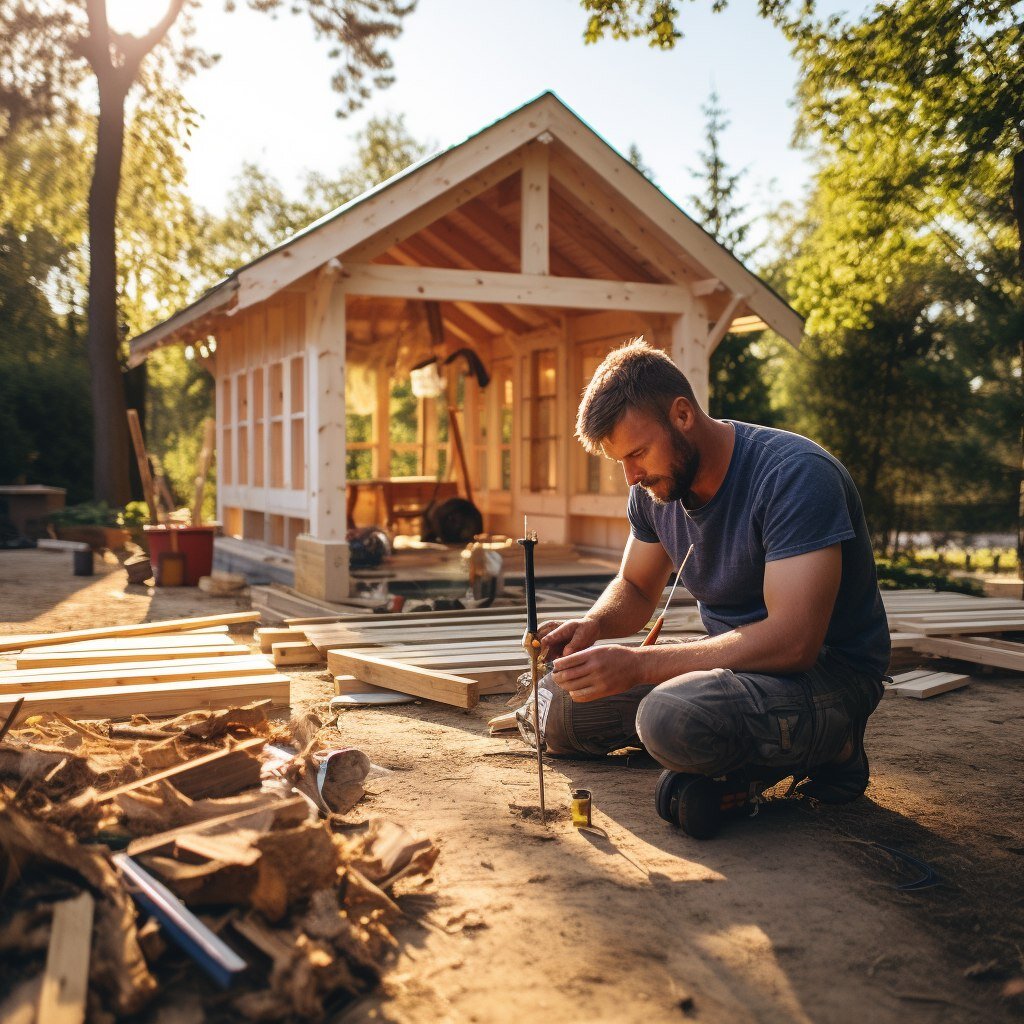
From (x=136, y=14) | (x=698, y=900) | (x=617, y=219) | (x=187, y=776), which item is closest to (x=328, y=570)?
(x=617, y=219)

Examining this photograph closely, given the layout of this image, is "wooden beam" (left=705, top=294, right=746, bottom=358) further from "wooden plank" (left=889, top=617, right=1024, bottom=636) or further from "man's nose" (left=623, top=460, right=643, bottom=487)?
"man's nose" (left=623, top=460, right=643, bottom=487)

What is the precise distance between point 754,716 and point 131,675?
3.09 m

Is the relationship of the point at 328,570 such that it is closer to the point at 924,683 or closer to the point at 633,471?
the point at 924,683

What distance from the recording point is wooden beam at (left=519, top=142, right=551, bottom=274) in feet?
31.6

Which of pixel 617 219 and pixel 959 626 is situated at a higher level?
pixel 617 219

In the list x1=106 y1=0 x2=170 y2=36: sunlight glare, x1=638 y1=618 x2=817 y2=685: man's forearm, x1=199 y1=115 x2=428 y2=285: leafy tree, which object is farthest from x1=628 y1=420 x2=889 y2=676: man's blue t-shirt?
x1=199 y1=115 x2=428 y2=285: leafy tree

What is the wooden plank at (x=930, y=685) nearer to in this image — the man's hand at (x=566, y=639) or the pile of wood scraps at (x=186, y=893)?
the man's hand at (x=566, y=639)

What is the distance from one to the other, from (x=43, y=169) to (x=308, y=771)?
24487mm

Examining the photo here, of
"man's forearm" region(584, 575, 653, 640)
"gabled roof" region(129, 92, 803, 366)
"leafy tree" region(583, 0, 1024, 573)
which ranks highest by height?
"leafy tree" region(583, 0, 1024, 573)

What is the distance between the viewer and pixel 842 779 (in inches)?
142

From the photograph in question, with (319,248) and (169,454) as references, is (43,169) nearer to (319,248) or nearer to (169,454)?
(319,248)

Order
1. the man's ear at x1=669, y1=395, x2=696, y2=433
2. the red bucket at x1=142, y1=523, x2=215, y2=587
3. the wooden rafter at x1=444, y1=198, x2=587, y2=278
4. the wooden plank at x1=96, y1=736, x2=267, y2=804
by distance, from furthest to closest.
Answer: the wooden rafter at x1=444, y1=198, x2=587, y2=278
the red bucket at x1=142, y1=523, x2=215, y2=587
the man's ear at x1=669, y1=395, x2=696, y2=433
the wooden plank at x1=96, y1=736, x2=267, y2=804

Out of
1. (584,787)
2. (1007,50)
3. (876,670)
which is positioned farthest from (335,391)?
(1007,50)

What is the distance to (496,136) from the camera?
9.10m
